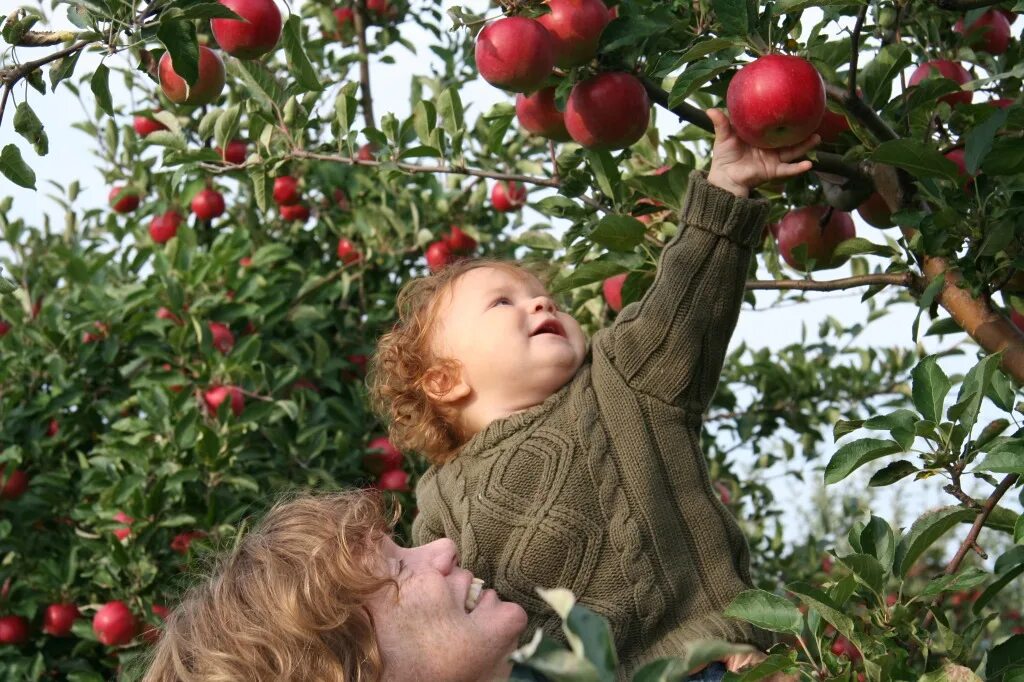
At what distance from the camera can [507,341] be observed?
1.58 meters

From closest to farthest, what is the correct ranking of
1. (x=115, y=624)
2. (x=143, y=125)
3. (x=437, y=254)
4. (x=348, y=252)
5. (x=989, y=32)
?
1. (x=989, y=32)
2. (x=115, y=624)
3. (x=437, y=254)
4. (x=348, y=252)
5. (x=143, y=125)

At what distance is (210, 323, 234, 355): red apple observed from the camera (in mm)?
2949

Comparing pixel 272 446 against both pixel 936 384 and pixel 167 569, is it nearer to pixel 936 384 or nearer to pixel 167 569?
pixel 167 569

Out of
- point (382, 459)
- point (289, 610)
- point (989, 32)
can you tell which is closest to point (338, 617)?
point (289, 610)

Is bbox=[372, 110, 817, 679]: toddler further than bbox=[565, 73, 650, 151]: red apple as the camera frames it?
No

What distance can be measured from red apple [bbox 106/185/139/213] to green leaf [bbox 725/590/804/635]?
283 cm

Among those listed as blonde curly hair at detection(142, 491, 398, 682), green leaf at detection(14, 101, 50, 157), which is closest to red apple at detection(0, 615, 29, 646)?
blonde curly hair at detection(142, 491, 398, 682)

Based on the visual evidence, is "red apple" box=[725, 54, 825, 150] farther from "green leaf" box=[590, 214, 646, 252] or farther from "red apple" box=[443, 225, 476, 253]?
"red apple" box=[443, 225, 476, 253]

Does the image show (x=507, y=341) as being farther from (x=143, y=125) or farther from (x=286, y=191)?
(x=143, y=125)

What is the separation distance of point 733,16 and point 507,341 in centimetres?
47

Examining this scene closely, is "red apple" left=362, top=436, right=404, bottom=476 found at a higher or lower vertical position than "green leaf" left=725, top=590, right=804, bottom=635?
lower

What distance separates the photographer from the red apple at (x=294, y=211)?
344 cm

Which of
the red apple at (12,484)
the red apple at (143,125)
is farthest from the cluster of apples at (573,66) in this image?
the red apple at (143,125)

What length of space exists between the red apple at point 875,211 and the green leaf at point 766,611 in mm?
657
